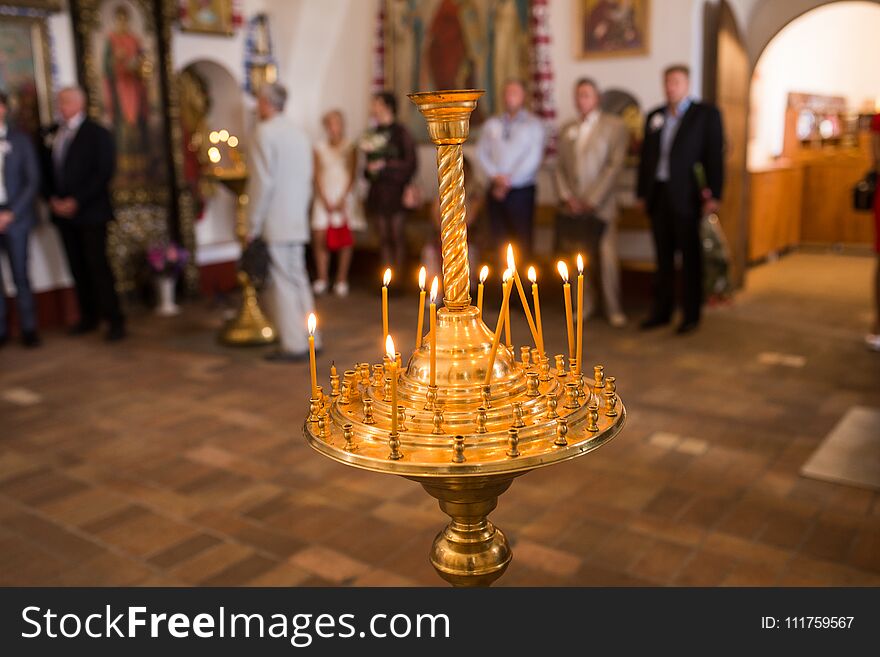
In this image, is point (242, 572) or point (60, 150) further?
point (60, 150)

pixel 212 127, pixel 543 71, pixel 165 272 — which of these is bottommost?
pixel 165 272

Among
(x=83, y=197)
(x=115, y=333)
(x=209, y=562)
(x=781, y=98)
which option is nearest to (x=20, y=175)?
(x=83, y=197)

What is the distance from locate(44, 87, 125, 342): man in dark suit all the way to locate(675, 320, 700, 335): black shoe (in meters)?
4.67

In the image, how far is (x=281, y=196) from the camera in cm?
597

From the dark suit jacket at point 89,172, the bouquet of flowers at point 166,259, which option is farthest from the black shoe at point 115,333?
the bouquet of flowers at point 166,259

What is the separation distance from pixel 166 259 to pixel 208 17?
270 centimetres

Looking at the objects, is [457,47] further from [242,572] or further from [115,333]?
[242,572]

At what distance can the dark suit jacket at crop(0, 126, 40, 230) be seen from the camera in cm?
699

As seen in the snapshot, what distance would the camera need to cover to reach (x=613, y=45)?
8016mm

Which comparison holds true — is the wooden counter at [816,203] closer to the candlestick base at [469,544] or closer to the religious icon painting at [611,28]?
the religious icon painting at [611,28]

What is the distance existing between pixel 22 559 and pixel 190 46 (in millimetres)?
6763

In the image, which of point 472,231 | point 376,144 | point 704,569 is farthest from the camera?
point 376,144

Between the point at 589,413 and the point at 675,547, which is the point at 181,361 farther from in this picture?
the point at 589,413

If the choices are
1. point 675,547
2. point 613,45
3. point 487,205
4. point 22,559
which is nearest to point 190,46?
point 487,205
